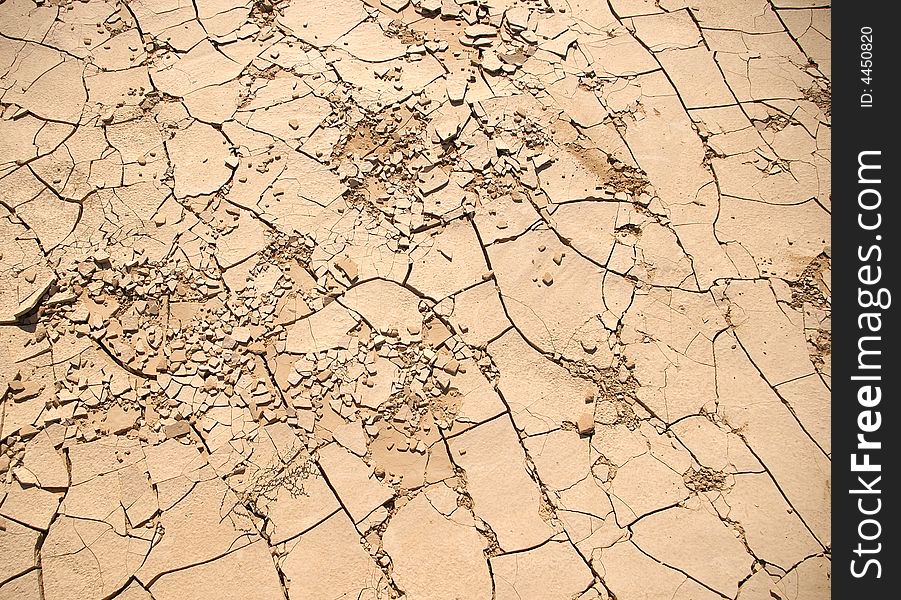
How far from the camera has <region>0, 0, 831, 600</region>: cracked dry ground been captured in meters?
2.33

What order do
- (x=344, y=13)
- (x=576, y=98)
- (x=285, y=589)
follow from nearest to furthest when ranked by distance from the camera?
(x=285, y=589), (x=576, y=98), (x=344, y=13)

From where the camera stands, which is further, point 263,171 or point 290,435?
point 263,171

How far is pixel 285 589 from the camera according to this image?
7.43 ft

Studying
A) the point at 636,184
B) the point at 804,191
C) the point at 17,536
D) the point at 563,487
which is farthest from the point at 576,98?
the point at 17,536

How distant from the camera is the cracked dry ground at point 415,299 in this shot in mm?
2332

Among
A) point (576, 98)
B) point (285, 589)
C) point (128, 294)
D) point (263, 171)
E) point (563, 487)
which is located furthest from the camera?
point (576, 98)

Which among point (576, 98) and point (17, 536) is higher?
point (576, 98)

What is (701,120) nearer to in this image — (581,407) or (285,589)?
(581,407)

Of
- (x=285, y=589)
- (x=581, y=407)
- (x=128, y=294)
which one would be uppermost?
(x=128, y=294)

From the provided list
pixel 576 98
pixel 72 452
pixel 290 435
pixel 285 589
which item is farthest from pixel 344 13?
pixel 285 589

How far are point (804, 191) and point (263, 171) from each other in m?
2.35

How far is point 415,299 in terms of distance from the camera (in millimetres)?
2713

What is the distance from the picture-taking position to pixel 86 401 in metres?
2.50

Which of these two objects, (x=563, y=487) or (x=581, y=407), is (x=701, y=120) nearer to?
(x=581, y=407)
